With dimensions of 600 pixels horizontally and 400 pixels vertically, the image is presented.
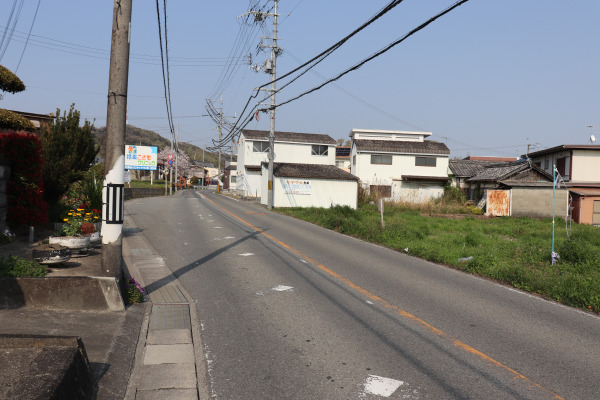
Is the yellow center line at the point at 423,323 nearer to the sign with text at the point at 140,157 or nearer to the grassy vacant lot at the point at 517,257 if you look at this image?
the grassy vacant lot at the point at 517,257

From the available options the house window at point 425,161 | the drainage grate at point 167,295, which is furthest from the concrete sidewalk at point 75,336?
the house window at point 425,161

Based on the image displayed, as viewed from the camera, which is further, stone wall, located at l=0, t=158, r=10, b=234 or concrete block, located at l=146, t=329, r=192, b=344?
stone wall, located at l=0, t=158, r=10, b=234

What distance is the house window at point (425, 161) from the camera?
155ft

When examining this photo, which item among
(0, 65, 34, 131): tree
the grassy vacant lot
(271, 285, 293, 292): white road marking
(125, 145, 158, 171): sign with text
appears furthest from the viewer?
(125, 145, 158, 171): sign with text

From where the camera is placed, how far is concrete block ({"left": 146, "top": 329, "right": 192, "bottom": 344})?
19.1ft

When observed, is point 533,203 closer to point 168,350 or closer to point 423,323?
point 423,323

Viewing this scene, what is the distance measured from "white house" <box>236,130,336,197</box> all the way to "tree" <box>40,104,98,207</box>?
113 feet

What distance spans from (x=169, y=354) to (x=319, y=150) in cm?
5118

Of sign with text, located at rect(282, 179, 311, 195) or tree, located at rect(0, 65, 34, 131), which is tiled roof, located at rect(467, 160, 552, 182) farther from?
tree, located at rect(0, 65, 34, 131)

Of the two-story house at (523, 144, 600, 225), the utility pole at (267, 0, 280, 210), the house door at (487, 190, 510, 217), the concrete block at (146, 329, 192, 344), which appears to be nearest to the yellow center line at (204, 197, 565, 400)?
the concrete block at (146, 329, 192, 344)

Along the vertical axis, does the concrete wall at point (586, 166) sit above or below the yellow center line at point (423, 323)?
above

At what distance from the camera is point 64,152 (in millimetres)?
17156

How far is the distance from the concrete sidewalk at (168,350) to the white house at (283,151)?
4556 centimetres

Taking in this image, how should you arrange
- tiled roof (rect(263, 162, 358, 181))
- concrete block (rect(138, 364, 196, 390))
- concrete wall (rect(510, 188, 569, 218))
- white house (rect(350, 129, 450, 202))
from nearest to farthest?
concrete block (rect(138, 364, 196, 390))
concrete wall (rect(510, 188, 569, 218))
tiled roof (rect(263, 162, 358, 181))
white house (rect(350, 129, 450, 202))
